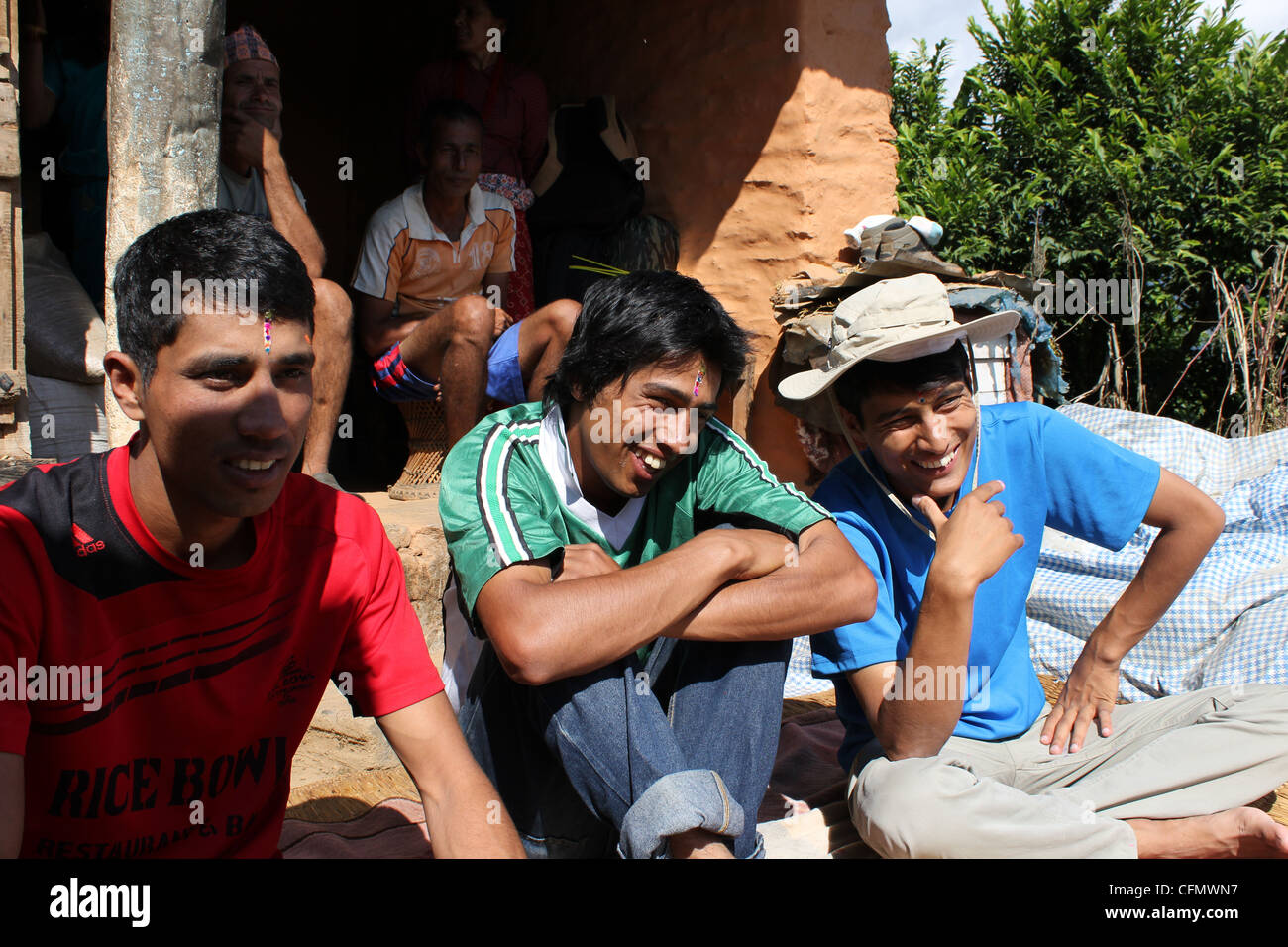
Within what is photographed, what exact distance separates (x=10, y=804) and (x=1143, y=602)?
2.41 m

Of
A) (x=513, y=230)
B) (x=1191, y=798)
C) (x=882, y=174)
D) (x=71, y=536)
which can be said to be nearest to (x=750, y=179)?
(x=882, y=174)

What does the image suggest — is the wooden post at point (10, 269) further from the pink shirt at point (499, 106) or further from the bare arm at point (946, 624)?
the bare arm at point (946, 624)

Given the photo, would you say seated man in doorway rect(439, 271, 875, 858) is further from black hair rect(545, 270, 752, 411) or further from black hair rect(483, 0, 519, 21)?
black hair rect(483, 0, 519, 21)

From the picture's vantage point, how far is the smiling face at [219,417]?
1565 mm

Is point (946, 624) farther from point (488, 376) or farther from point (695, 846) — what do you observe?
point (488, 376)

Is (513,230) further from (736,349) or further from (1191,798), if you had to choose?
(1191,798)

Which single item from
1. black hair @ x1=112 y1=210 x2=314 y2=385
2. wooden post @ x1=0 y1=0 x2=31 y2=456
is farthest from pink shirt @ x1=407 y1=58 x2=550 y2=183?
black hair @ x1=112 y1=210 x2=314 y2=385

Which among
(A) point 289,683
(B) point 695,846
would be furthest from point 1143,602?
(A) point 289,683

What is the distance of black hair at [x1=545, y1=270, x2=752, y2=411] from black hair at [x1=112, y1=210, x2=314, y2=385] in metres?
0.76

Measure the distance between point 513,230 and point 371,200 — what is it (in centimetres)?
192

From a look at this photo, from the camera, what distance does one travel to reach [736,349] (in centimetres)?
240

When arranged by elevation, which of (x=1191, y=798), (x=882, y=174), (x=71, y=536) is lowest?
(x=1191, y=798)

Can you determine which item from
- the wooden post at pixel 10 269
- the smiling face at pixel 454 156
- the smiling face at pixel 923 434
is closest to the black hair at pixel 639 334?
the smiling face at pixel 923 434

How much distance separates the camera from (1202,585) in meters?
3.61
